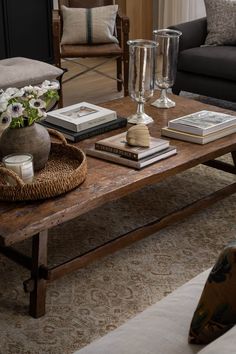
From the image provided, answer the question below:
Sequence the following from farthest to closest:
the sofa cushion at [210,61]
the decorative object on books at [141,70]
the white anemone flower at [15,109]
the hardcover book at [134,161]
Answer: the sofa cushion at [210,61] → the decorative object on books at [141,70] → the hardcover book at [134,161] → the white anemone flower at [15,109]

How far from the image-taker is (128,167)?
2.48 metres

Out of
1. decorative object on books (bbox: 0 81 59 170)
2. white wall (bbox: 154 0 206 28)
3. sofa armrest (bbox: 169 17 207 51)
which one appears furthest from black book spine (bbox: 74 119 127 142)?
white wall (bbox: 154 0 206 28)


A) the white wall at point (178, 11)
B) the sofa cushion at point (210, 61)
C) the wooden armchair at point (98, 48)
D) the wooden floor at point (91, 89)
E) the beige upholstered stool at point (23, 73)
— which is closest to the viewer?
the beige upholstered stool at point (23, 73)

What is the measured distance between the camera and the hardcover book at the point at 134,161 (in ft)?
8.09

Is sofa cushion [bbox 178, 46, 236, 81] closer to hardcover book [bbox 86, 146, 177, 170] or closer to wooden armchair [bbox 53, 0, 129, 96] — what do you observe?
wooden armchair [bbox 53, 0, 129, 96]

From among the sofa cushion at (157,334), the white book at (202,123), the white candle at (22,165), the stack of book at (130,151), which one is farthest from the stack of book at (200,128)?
the sofa cushion at (157,334)

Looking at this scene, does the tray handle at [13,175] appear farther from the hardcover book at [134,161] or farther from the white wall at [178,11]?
the white wall at [178,11]

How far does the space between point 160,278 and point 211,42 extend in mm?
2548

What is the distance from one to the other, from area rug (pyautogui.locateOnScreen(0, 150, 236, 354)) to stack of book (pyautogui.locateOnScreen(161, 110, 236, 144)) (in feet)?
1.36

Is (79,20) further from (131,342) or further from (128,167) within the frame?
(131,342)

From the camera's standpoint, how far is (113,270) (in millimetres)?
2555

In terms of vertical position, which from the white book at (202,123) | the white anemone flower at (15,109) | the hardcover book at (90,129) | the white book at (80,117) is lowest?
the hardcover book at (90,129)

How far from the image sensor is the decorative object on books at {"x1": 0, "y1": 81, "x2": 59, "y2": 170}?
2202mm

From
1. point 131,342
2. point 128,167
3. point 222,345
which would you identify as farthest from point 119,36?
point 222,345
